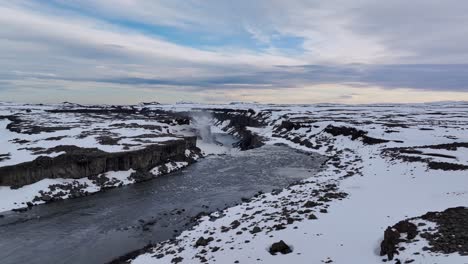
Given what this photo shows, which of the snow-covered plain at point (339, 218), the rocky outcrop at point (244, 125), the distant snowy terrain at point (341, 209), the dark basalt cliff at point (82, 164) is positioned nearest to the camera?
the distant snowy terrain at point (341, 209)

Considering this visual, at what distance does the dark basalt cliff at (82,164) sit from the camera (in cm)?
4019

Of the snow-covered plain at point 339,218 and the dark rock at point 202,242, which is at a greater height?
the snow-covered plain at point 339,218

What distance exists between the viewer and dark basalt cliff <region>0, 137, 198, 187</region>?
40188 millimetres

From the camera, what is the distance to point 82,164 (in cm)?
4512

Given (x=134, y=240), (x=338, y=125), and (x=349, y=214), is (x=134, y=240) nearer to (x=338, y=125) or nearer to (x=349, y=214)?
(x=349, y=214)

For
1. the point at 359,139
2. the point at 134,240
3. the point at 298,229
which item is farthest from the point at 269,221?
the point at 359,139

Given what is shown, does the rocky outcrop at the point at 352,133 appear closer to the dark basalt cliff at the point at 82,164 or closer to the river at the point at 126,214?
the river at the point at 126,214

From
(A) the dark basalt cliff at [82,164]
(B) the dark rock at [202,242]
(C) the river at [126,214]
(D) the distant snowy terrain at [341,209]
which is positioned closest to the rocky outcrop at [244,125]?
(D) the distant snowy terrain at [341,209]

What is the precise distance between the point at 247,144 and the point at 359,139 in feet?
83.5

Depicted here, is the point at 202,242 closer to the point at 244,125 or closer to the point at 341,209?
the point at 341,209

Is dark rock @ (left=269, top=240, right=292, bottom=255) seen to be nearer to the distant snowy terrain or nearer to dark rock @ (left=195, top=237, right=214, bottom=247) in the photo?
the distant snowy terrain

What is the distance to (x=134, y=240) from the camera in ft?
90.9

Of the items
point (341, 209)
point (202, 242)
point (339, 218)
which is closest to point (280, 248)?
point (202, 242)

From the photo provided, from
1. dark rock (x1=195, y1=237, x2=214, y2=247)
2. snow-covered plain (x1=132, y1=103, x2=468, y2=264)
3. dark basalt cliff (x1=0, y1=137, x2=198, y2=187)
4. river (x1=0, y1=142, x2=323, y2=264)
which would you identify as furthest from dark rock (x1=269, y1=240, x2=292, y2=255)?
dark basalt cliff (x1=0, y1=137, x2=198, y2=187)
